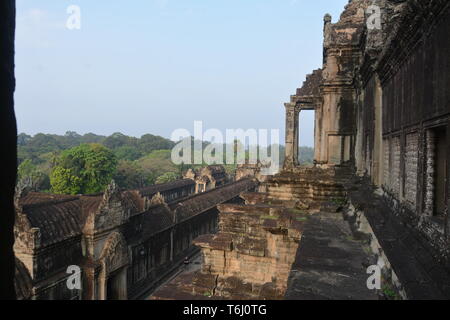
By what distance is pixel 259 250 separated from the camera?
9.22 meters

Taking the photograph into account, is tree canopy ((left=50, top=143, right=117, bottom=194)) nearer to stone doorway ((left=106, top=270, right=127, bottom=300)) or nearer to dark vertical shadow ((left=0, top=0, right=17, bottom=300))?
stone doorway ((left=106, top=270, right=127, bottom=300))

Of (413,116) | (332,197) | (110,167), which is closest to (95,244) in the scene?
(332,197)

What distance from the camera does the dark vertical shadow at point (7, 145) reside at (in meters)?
1.67

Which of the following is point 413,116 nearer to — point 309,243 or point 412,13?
point 412,13

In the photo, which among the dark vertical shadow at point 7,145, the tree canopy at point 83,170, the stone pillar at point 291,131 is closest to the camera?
the dark vertical shadow at point 7,145

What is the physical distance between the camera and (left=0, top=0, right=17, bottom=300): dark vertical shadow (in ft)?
5.48

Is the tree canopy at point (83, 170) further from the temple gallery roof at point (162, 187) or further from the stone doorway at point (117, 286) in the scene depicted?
the stone doorway at point (117, 286)

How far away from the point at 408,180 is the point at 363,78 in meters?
4.82

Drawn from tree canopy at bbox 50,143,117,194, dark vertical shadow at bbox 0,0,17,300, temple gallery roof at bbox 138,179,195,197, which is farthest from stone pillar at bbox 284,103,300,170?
tree canopy at bbox 50,143,117,194

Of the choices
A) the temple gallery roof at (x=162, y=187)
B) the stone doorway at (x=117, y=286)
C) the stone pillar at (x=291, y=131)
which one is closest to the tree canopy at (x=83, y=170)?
the temple gallery roof at (x=162, y=187)

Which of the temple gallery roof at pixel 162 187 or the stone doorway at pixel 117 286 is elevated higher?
the temple gallery roof at pixel 162 187

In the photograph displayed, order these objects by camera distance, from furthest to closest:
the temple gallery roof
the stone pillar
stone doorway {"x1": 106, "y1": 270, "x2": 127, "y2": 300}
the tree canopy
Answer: the tree canopy → the temple gallery roof → the stone pillar → stone doorway {"x1": 106, "y1": 270, "x2": 127, "y2": 300}

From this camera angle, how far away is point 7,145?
5.58ft

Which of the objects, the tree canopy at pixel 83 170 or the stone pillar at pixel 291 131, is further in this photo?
the tree canopy at pixel 83 170
